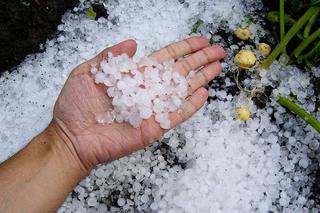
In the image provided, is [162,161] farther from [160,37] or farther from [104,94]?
[160,37]

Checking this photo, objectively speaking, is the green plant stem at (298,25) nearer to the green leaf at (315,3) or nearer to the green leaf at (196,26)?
the green leaf at (315,3)

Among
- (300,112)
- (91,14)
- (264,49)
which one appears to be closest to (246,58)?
(264,49)

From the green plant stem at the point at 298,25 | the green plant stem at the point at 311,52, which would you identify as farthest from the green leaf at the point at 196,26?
the green plant stem at the point at 311,52

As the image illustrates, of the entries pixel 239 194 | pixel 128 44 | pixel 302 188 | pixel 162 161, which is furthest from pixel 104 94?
pixel 302 188

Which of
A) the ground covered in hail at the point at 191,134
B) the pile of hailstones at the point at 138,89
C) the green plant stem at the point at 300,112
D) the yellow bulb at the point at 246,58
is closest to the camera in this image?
the pile of hailstones at the point at 138,89

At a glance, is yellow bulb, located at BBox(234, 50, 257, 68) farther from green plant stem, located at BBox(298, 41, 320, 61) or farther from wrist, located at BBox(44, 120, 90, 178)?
wrist, located at BBox(44, 120, 90, 178)

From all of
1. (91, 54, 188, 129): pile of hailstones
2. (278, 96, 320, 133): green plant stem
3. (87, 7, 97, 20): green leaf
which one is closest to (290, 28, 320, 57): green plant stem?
(278, 96, 320, 133): green plant stem
